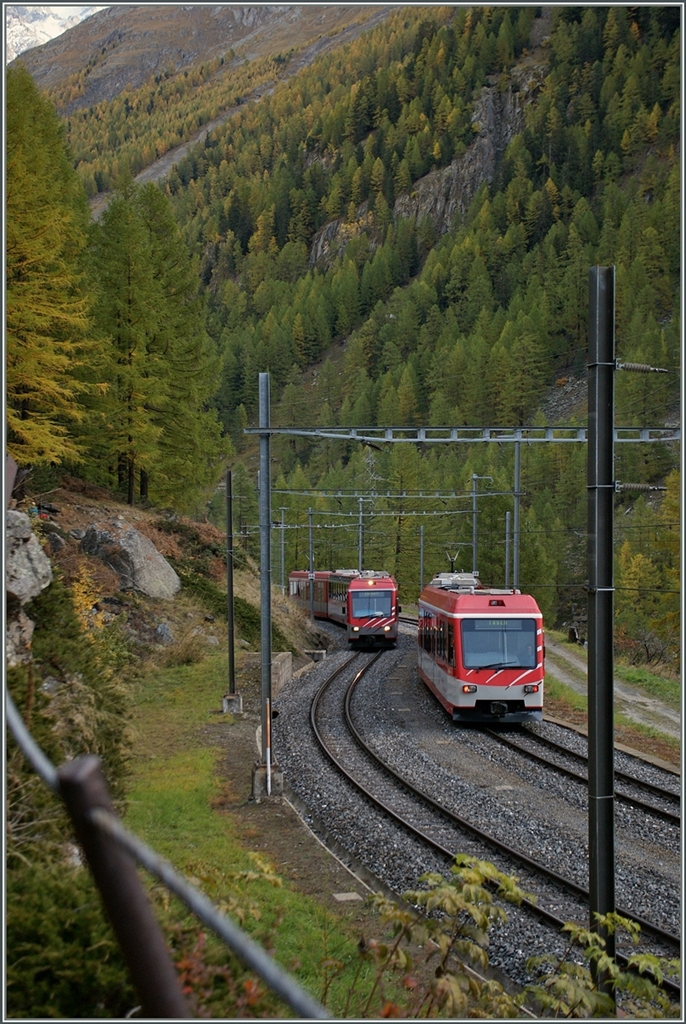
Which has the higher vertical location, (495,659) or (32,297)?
(32,297)

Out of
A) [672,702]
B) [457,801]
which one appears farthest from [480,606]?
[672,702]

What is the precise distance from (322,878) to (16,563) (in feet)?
17.1

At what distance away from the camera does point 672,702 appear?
2312cm

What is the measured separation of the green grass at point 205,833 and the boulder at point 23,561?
3110mm

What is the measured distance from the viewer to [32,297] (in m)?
19.0

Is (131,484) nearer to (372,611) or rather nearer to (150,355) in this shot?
(150,355)

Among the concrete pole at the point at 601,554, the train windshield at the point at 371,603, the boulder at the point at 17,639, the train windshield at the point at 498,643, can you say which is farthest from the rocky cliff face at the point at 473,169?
the boulder at the point at 17,639

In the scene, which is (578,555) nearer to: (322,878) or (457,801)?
(457,801)

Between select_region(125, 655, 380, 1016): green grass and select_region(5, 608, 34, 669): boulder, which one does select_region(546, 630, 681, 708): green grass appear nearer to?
select_region(125, 655, 380, 1016): green grass


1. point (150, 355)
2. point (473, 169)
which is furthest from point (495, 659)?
point (473, 169)

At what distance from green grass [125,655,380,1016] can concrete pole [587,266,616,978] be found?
2.63m

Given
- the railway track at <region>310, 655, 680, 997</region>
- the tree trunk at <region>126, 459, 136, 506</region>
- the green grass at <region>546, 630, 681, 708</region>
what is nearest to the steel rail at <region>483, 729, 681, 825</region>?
the railway track at <region>310, 655, 680, 997</region>

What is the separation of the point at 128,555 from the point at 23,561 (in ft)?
54.4

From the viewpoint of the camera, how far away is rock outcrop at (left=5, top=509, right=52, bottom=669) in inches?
280
